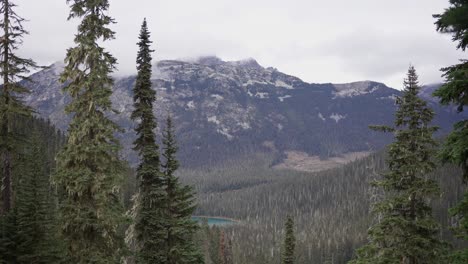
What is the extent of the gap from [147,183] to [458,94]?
17.7 m

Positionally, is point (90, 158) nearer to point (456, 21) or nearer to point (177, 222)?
point (177, 222)

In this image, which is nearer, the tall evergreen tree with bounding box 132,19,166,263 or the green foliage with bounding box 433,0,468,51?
the green foliage with bounding box 433,0,468,51

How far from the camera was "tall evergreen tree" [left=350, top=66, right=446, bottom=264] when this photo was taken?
57.0 ft

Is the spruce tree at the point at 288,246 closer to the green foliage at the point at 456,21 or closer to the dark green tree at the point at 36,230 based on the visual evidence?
the dark green tree at the point at 36,230

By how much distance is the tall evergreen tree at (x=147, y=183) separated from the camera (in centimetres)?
2314

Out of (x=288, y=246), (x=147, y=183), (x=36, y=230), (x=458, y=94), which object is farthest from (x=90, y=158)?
(x=288, y=246)

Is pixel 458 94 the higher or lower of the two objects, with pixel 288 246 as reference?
higher

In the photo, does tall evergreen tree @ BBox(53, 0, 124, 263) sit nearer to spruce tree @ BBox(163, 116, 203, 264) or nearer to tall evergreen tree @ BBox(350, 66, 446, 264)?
spruce tree @ BBox(163, 116, 203, 264)

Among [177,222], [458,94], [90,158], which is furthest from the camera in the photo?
[177,222]

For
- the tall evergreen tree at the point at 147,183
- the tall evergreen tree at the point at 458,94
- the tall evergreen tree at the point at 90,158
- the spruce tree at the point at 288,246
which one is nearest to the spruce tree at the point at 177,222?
the tall evergreen tree at the point at 147,183

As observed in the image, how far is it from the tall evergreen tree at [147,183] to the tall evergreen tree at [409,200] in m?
11.6

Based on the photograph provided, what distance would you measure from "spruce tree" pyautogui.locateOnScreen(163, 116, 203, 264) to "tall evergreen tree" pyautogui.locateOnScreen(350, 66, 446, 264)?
10.0 meters

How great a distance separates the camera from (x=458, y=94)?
10.7m

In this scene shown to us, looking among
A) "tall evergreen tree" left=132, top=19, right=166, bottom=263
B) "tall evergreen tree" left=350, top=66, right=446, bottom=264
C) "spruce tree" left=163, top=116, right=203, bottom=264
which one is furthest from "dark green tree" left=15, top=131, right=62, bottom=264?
"tall evergreen tree" left=350, top=66, right=446, bottom=264
